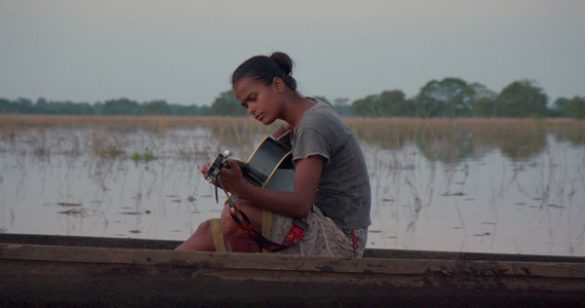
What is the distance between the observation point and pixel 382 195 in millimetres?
8062

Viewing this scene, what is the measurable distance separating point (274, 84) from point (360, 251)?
0.75m

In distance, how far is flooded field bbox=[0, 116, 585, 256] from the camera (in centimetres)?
→ 623

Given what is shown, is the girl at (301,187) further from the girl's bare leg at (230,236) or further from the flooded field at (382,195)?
the flooded field at (382,195)

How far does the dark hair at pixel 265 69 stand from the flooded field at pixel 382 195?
2.75 m

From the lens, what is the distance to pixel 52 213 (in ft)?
22.9

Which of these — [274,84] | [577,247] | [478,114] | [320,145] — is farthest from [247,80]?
[478,114]

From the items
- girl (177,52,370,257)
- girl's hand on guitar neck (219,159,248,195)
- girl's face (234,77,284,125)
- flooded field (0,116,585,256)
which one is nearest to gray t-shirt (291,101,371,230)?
girl (177,52,370,257)

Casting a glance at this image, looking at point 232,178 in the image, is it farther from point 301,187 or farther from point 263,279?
point 263,279

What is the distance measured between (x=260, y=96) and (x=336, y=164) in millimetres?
387

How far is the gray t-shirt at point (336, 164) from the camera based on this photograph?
10.4 ft

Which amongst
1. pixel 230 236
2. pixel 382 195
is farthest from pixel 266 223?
pixel 382 195

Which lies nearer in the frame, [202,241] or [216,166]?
[216,166]

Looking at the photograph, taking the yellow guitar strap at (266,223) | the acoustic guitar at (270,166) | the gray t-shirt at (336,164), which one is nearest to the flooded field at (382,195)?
the gray t-shirt at (336,164)

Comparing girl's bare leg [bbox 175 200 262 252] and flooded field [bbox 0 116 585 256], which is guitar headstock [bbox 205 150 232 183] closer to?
girl's bare leg [bbox 175 200 262 252]
